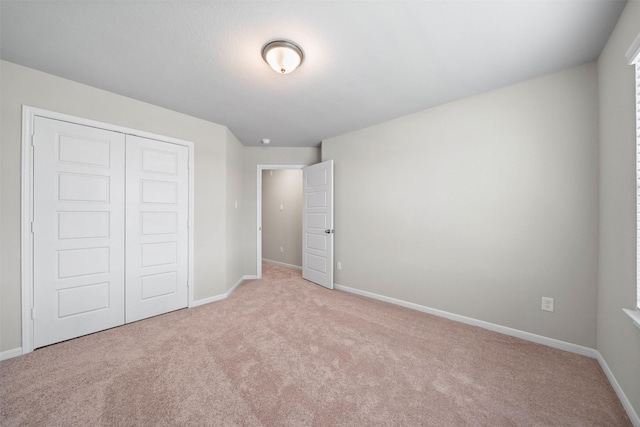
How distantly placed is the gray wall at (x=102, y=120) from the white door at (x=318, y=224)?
1.31 meters

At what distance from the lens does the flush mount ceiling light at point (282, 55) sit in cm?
171

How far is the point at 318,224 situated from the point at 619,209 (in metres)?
3.19

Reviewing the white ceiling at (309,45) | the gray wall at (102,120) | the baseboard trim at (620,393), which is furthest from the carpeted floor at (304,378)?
the white ceiling at (309,45)

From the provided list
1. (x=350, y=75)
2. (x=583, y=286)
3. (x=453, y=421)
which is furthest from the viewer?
(x=350, y=75)

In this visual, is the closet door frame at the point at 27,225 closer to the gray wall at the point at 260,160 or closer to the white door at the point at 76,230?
the white door at the point at 76,230

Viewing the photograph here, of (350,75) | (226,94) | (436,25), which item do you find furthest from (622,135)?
(226,94)

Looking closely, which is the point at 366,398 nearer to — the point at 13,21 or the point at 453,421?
the point at 453,421

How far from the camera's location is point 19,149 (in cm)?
202

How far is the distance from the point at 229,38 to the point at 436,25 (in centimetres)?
143

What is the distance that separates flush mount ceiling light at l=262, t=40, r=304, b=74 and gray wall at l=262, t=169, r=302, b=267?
11.4 feet

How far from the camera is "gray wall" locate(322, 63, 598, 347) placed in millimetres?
2020

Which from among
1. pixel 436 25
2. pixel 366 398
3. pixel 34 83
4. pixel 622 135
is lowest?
pixel 366 398

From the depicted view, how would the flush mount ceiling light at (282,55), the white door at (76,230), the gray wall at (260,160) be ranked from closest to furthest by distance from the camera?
the flush mount ceiling light at (282,55) < the white door at (76,230) < the gray wall at (260,160)

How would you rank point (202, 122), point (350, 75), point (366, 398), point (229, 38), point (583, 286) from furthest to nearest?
1. point (202, 122)
2. point (350, 75)
3. point (583, 286)
4. point (229, 38)
5. point (366, 398)
